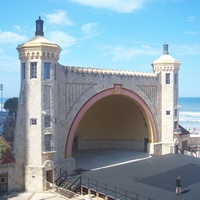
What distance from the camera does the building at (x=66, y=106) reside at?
24359 mm

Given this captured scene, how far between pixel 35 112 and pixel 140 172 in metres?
11.0

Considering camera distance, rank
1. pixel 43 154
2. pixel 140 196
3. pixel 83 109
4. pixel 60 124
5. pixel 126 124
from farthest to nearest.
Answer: pixel 126 124 → pixel 83 109 → pixel 60 124 → pixel 43 154 → pixel 140 196

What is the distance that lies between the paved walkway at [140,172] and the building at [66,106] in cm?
203

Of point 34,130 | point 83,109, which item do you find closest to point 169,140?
point 83,109

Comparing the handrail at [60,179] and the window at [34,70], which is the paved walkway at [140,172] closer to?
the handrail at [60,179]

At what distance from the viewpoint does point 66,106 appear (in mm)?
27328

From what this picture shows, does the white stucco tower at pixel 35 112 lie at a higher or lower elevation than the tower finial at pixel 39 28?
lower

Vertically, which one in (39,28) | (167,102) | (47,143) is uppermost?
(39,28)

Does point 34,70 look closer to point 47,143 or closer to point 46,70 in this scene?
point 46,70

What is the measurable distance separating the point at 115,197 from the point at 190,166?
11.2 meters

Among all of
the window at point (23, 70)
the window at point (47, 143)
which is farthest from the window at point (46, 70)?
the window at point (47, 143)

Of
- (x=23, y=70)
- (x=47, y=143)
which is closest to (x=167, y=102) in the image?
(x=47, y=143)

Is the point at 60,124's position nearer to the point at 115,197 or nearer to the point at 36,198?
the point at 36,198

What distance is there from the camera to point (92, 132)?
133ft
